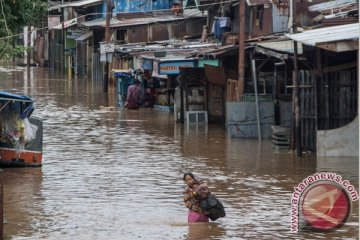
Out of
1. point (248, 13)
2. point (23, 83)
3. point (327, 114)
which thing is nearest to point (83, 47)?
point (23, 83)

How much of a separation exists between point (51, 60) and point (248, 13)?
4274 centimetres

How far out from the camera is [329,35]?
20672 mm

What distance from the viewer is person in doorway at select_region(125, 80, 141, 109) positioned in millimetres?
37250

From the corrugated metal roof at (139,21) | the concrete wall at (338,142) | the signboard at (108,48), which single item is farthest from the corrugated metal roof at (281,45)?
the corrugated metal roof at (139,21)

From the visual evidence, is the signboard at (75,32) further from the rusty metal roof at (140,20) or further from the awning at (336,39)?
the awning at (336,39)

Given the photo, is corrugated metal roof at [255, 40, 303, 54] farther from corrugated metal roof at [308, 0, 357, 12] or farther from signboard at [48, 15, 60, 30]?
signboard at [48, 15, 60, 30]

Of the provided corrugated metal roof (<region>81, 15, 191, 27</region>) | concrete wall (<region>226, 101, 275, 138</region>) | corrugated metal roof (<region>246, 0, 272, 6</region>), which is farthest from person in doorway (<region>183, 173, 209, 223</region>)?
corrugated metal roof (<region>81, 15, 191, 27</region>)

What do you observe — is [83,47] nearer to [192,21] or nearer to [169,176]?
[192,21]

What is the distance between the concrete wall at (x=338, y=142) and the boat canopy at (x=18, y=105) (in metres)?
5.69

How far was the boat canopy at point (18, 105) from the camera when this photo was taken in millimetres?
20281

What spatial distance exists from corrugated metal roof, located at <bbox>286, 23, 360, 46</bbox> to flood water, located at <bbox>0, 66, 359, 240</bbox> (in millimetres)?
2427

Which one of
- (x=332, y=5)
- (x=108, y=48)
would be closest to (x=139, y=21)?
(x=108, y=48)

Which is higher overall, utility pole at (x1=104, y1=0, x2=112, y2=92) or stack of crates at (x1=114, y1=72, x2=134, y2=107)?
utility pole at (x1=104, y1=0, x2=112, y2=92)

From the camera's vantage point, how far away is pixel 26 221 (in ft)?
51.1
